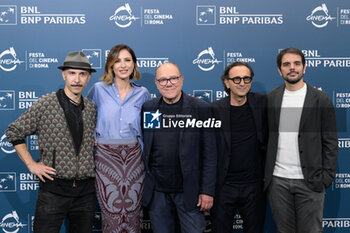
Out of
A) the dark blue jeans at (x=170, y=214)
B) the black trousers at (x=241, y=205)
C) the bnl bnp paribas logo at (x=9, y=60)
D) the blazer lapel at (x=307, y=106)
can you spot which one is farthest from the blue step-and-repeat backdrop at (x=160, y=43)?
the black trousers at (x=241, y=205)

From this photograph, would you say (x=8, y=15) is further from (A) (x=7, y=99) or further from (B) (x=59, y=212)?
(B) (x=59, y=212)

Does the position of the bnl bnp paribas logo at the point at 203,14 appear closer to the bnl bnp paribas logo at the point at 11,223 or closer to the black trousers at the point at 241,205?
the black trousers at the point at 241,205

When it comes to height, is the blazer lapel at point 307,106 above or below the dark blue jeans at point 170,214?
above

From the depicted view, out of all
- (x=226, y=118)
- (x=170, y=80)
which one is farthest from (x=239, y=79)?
(x=170, y=80)

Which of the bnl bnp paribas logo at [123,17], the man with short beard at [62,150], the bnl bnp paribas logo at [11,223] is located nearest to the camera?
the man with short beard at [62,150]

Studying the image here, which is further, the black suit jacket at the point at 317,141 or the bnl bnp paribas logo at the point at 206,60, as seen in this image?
the bnl bnp paribas logo at the point at 206,60

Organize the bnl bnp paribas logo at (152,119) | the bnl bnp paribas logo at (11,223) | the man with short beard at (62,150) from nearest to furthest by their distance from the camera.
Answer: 1. the man with short beard at (62,150)
2. the bnl bnp paribas logo at (152,119)
3. the bnl bnp paribas logo at (11,223)

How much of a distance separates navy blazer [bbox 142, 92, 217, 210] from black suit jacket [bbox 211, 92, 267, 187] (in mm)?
92

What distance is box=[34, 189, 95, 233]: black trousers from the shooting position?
2.24 meters

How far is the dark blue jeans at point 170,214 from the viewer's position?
2.29 m

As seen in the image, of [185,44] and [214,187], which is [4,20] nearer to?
[185,44]

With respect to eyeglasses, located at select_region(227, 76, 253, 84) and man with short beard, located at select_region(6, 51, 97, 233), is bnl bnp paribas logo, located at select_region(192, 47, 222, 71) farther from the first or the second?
man with short beard, located at select_region(6, 51, 97, 233)

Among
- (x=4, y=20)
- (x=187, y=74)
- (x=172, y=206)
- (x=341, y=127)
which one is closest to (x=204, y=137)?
(x=172, y=206)

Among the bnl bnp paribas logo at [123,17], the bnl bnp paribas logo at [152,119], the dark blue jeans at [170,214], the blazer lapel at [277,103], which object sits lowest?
the dark blue jeans at [170,214]
